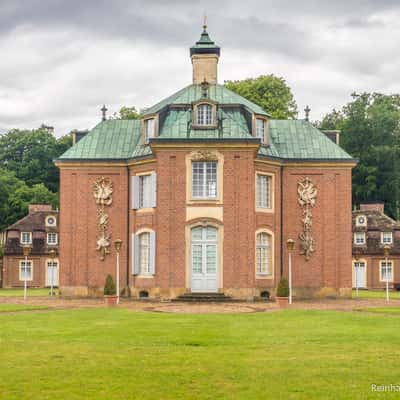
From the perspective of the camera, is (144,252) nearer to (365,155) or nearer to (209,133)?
(209,133)

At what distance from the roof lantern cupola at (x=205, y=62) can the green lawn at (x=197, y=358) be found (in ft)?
66.2

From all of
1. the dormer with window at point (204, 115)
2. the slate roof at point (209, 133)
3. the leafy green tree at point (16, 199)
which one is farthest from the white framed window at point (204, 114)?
the leafy green tree at point (16, 199)

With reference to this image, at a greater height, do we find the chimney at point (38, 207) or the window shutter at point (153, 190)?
the chimney at point (38, 207)

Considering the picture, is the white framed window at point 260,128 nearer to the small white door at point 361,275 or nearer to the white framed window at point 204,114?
the white framed window at point 204,114

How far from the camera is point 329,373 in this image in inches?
525

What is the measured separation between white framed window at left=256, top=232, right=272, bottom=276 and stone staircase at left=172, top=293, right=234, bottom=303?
296cm

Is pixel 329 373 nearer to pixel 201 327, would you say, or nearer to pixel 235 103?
pixel 201 327

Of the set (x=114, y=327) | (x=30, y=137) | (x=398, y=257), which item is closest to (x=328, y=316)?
(x=114, y=327)


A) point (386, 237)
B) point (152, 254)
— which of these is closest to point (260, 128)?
point (152, 254)

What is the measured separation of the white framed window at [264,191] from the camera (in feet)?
122

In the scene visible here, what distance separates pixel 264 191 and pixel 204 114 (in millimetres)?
4947

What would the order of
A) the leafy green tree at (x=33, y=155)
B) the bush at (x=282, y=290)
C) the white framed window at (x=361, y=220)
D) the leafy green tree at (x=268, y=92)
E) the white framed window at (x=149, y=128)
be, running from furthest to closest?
the leafy green tree at (x=33, y=155) < the white framed window at (x=361, y=220) < the leafy green tree at (x=268, y=92) < the white framed window at (x=149, y=128) < the bush at (x=282, y=290)

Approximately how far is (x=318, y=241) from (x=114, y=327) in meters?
19.6

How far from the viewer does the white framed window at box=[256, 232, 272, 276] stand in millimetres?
37188
